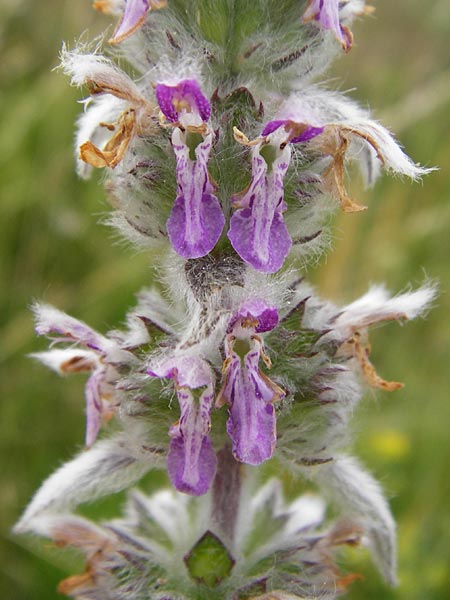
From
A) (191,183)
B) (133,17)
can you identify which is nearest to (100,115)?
(133,17)

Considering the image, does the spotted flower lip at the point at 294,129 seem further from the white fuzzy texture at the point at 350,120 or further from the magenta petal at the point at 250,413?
the magenta petal at the point at 250,413

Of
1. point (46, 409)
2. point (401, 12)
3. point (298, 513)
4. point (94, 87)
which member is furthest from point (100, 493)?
point (401, 12)

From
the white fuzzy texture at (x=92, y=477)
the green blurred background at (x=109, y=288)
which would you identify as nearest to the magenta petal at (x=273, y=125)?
the white fuzzy texture at (x=92, y=477)

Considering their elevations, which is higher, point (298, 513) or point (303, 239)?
point (303, 239)

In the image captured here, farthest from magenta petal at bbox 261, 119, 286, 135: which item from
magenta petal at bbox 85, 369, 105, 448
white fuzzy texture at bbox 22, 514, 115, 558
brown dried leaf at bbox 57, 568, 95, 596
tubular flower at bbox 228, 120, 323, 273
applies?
brown dried leaf at bbox 57, 568, 95, 596

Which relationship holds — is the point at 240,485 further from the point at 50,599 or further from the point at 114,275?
the point at 114,275

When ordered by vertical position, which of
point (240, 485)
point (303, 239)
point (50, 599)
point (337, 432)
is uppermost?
point (303, 239)
